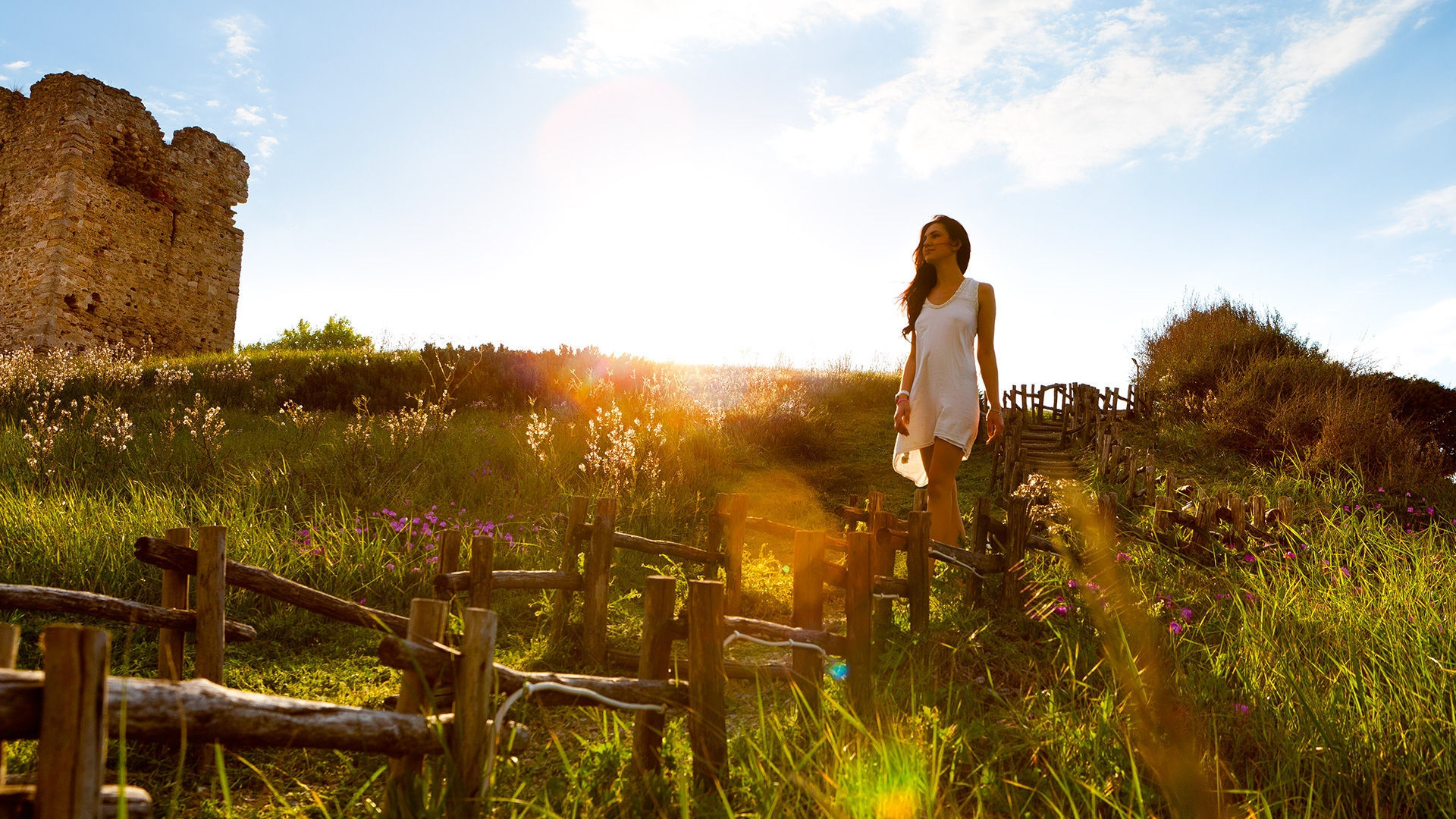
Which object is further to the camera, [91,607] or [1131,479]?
[1131,479]

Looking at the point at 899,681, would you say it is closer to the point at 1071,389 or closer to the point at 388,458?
the point at 388,458

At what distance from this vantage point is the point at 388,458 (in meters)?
6.81

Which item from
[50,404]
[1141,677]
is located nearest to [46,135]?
[50,404]

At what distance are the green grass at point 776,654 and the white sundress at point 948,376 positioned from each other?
1.03m

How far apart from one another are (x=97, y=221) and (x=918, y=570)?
59.8 feet

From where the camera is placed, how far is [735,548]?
457 cm

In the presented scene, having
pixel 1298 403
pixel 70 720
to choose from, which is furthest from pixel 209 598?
pixel 1298 403

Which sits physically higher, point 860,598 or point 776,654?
point 860,598

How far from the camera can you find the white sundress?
4656 mm

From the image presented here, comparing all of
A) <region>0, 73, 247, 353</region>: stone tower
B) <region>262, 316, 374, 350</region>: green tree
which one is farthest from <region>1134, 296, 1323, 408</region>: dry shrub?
<region>262, 316, 374, 350</region>: green tree

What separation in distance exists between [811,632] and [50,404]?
1159 centimetres

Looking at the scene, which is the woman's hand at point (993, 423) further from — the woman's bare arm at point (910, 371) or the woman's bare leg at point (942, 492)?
the woman's bare arm at point (910, 371)

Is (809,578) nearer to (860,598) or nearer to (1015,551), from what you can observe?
(860,598)

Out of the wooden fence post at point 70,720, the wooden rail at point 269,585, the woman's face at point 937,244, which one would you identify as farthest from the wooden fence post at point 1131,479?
the wooden fence post at point 70,720
